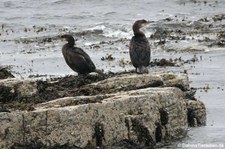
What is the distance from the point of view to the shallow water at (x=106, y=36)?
57.7ft

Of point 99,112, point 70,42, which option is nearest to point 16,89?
point 99,112

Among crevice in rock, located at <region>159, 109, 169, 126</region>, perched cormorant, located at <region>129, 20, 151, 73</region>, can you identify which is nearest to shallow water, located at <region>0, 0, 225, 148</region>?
crevice in rock, located at <region>159, 109, 169, 126</region>

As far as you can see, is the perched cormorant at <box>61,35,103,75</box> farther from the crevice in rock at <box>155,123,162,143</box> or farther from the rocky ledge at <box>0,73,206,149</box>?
the crevice in rock at <box>155,123,162,143</box>

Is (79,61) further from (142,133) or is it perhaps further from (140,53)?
(142,133)

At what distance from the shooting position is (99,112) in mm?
11039

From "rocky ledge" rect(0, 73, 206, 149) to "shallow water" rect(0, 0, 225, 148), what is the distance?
19.9 inches

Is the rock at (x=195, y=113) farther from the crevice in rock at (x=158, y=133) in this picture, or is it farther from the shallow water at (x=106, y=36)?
the crevice in rock at (x=158, y=133)

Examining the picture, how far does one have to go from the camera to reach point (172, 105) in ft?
39.8

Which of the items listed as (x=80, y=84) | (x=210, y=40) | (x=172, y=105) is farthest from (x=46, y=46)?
(x=172, y=105)

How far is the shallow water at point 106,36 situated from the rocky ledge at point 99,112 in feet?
1.66

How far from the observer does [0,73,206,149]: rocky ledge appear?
10523 mm

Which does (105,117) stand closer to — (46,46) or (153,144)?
(153,144)

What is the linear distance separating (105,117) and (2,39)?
20.4 metres

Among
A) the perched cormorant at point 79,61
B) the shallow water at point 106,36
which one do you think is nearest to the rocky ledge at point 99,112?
the shallow water at point 106,36
